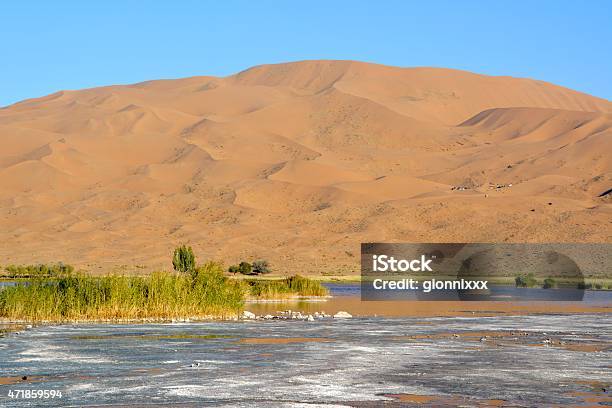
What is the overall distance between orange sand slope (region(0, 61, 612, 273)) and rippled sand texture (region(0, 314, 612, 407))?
71.7 m

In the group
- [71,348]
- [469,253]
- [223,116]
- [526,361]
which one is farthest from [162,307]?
[223,116]

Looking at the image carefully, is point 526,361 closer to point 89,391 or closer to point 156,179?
point 89,391

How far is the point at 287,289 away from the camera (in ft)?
185

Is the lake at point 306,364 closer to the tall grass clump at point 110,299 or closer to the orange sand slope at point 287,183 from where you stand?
the tall grass clump at point 110,299

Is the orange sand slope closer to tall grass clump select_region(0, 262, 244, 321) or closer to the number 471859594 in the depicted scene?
tall grass clump select_region(0, 262, 244, 321)

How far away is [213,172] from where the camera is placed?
151 m

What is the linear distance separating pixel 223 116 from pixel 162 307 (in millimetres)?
160092

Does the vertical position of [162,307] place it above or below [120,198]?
below

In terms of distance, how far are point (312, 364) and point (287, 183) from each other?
122 m

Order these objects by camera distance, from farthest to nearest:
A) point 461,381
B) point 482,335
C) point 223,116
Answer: point 223,116, point 482,335, point 461,381

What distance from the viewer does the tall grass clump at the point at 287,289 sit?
54.5 m

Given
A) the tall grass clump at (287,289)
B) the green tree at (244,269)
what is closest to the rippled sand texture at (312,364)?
the tall grass clump at (287,289)

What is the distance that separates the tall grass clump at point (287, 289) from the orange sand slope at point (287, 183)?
45.9 meters

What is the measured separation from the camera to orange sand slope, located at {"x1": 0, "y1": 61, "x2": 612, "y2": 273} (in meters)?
120
